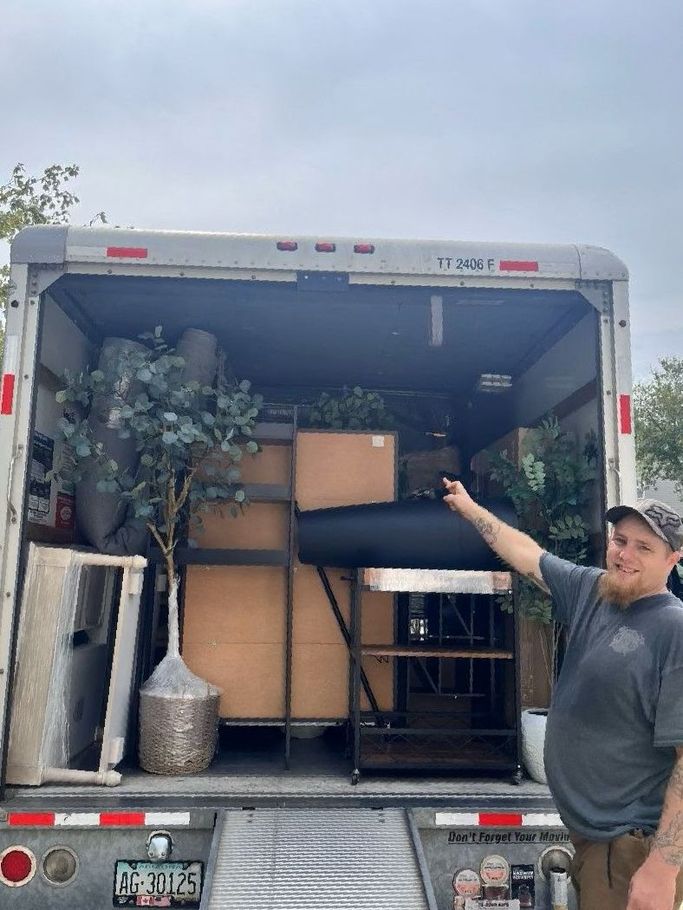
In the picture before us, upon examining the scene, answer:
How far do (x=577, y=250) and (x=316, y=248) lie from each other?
105cm

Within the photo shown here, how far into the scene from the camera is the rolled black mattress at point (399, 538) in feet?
11.3

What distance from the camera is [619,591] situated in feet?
7.05

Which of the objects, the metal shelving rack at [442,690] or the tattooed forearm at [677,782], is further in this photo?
the metal shelving rack at [442,690]

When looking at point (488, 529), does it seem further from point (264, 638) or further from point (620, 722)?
point (264, 638)

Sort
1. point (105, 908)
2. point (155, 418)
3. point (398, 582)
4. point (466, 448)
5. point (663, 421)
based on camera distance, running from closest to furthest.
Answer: point (105, 908)
point (398, 582)
point (155, 418)
point (466, 448)
point (663, 421)

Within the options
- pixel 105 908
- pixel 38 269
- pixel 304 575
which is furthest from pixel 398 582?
pixel 38 269

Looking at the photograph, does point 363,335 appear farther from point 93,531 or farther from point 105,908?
point 105,908

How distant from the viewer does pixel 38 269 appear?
9.67 feet

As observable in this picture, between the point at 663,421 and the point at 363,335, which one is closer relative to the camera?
the point at 363,335

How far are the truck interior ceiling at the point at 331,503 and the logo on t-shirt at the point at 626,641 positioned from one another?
1.32 metres

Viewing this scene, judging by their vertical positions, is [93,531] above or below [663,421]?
below

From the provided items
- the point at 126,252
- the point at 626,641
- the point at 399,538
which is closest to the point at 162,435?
the point at 126,252

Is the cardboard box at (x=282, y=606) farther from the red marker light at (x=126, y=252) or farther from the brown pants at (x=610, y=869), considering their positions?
the brown pants at (x=610, y=869)

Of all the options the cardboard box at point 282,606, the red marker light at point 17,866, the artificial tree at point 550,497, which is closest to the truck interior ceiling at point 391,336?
the artificial tree at point 550,497
